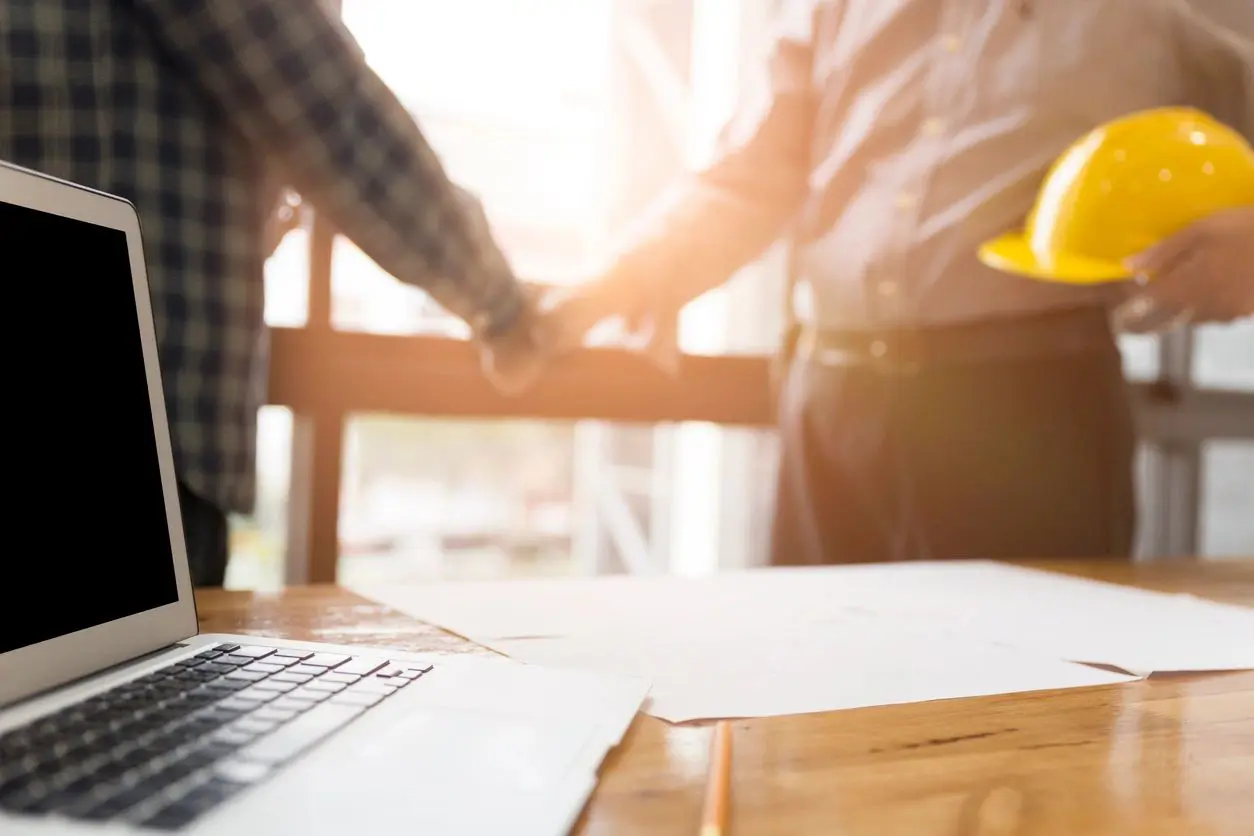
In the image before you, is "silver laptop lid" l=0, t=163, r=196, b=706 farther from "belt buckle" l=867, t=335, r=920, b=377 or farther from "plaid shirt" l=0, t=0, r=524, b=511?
"belt buckle" l=867, t=335, r=920, b=377

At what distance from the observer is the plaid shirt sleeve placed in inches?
30.5

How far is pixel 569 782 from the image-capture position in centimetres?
33

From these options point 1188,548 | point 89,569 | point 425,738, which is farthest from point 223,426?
point 1188,548

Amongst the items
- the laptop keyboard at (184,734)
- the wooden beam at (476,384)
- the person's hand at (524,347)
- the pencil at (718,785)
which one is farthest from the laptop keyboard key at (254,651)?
the wooden beam at (476,384)

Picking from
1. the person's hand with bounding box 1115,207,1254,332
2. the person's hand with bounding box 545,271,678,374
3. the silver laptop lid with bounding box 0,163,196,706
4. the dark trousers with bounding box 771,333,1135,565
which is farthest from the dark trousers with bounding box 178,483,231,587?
the person's hand with bounding box 1115,207,1254,332

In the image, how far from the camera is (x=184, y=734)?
335 millimetres

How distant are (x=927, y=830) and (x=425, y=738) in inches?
7.0

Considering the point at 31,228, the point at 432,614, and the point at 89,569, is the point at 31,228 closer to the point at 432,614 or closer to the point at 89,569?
the point at 89,569

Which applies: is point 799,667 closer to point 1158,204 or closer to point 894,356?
point 1158,204

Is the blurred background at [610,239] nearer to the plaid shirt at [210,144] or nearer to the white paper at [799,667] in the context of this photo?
the plaid shirt at [210,144]

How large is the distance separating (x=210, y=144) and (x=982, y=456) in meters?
0.90

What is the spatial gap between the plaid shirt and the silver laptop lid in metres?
0.34

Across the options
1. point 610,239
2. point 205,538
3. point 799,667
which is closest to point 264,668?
point 799,667

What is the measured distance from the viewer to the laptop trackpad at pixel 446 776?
0.96ft
